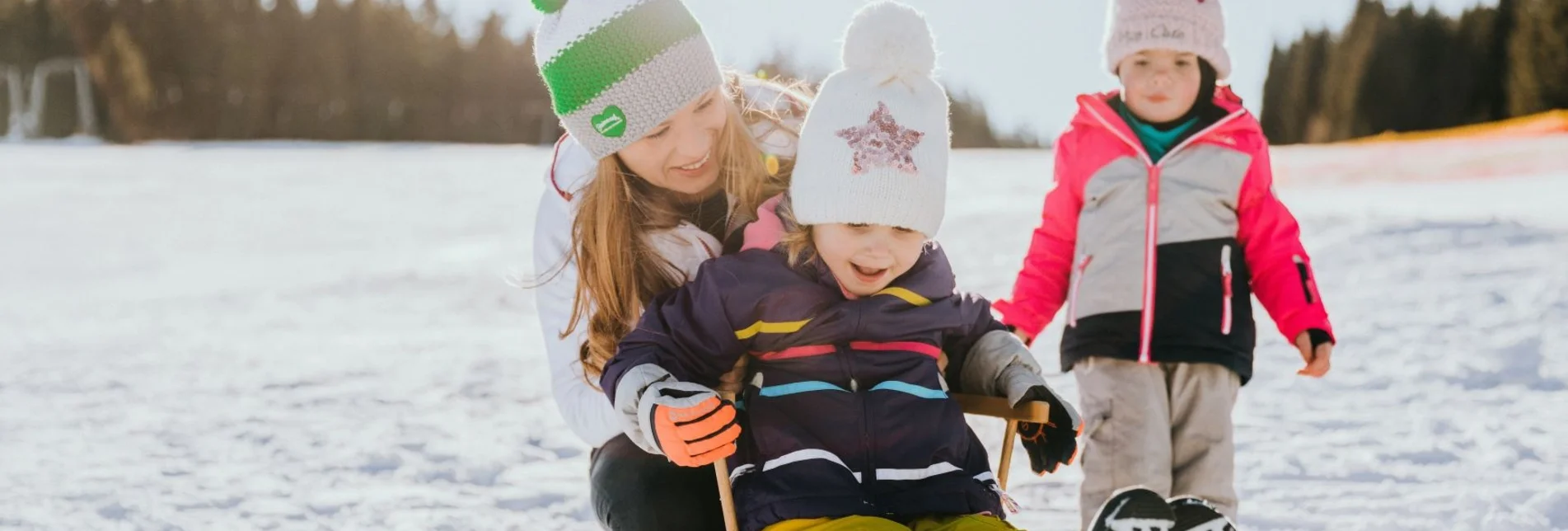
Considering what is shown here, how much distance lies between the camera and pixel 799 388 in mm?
1993

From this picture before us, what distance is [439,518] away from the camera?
3219 mm

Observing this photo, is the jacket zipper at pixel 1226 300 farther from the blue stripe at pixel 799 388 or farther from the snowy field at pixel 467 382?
the blue stripe at pixel 799 388

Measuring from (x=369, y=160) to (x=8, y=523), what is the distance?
18.8m

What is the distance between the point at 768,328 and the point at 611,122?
1.56ft

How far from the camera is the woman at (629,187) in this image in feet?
7.10

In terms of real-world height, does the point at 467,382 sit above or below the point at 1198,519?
below

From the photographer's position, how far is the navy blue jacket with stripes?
6.27ft

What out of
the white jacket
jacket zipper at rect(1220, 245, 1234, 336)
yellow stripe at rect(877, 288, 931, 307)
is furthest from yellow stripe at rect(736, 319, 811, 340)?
jacket zipper at rect(1220, 245, 1234, 336)

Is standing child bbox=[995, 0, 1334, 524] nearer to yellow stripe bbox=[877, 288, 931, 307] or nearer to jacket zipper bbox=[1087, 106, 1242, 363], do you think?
jacket zipper bbox=[1087, 106, 1242, 363]

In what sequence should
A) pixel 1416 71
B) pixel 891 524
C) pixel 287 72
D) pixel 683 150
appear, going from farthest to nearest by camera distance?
pixel 1416 71
pixel 287 72
pixel 683 150
pixel 891 524

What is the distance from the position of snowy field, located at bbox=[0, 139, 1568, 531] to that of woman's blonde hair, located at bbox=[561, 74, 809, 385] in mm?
361

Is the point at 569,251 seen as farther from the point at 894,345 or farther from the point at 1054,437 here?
the point at 1054,437

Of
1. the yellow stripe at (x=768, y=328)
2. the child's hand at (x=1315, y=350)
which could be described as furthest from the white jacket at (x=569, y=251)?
the child's hand at (x=1315, y=350)

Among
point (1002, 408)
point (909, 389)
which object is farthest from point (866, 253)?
point (1002, 408)
